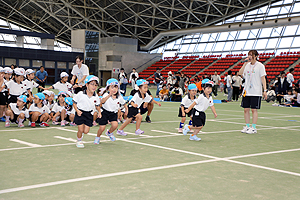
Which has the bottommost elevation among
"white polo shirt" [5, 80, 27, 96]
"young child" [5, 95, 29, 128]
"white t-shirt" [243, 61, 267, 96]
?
"young child" [5, 95, 29, 128]

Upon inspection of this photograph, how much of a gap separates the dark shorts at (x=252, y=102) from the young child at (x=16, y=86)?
21.2 ft

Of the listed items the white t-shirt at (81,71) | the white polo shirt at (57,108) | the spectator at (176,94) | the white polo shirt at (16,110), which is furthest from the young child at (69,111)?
the spectator at (176,94)

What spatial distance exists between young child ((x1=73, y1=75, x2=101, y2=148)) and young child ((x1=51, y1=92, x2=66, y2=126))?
3.22 m

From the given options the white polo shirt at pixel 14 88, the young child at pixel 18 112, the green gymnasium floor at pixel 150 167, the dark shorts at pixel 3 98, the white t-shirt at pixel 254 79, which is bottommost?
the green gymnasium floor at pixel 150 167

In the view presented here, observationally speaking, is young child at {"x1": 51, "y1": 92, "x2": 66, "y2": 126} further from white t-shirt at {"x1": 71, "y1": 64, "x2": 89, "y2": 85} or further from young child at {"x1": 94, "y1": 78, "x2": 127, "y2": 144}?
young child at {"x1": 94, "y1": 78, "x2": 127, "y2": 144}

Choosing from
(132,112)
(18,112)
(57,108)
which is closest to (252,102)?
(132,112)

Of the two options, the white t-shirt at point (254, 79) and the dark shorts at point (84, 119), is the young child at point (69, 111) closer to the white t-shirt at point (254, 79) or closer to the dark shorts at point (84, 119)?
the dark shorts at point (84, 119)

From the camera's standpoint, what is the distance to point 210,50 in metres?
46.9

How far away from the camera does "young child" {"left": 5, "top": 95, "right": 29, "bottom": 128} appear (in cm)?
955

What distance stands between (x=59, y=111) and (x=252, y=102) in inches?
215

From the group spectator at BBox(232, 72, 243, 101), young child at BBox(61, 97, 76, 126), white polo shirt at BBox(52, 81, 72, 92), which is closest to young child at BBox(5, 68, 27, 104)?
white polo shirt at BBox(52, 81, 72, 92)

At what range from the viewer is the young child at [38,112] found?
9602 mm

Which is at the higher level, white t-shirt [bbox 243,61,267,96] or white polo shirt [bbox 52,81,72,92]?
white t-shirt [bbox 243,61,267,96]

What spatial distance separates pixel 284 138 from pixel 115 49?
42600 mm
